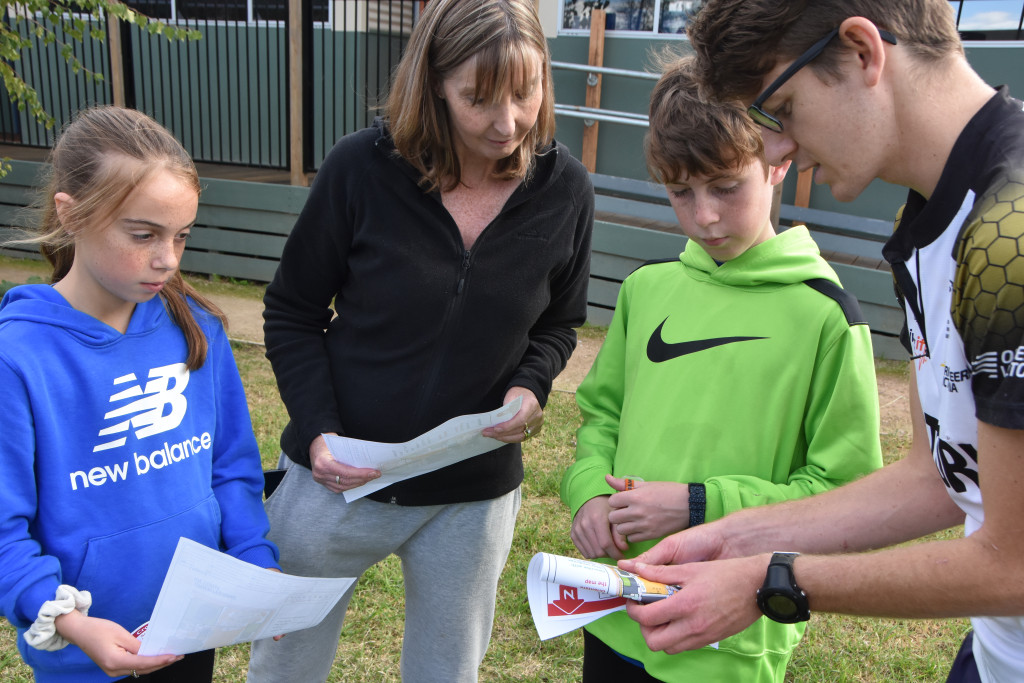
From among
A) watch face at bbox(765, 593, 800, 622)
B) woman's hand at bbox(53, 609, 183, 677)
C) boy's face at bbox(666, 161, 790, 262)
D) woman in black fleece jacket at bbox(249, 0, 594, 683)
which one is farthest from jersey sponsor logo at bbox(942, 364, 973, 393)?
woman's hand at bbox(53, 609, 183, 677)

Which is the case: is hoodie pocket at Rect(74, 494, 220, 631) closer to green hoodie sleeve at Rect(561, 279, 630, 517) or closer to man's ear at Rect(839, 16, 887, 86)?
green hoodie sleeve at Rect(561, 279, 630, 517)

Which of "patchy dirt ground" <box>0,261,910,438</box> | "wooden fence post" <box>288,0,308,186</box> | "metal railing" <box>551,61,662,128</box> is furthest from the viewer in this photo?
"wooden fence post" <box>288,0,308,186</box>

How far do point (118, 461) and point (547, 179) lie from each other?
1.23 metres

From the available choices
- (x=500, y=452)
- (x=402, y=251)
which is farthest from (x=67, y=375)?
(x=500, y=452)

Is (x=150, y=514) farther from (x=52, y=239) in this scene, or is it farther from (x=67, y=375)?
(x=52, y=239)

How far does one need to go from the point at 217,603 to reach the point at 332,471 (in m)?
0.47

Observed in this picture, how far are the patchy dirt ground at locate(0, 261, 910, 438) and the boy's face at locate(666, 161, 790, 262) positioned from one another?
3.57m

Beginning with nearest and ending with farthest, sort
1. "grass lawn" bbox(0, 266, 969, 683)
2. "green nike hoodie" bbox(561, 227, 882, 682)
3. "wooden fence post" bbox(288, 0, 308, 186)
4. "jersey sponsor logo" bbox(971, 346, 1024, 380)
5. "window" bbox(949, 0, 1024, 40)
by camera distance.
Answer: "jersey sponsor logo" bbox(971, 346, 1024, 380)
"green nike hoodie" bbox(561, 227, 882, 682)
"grass lawn" bbox(0, 266, 969, 683)
"window" bbox(949, 0, 1024, 40)
"wooden fence post" bbox(288, 0, 308, 186)

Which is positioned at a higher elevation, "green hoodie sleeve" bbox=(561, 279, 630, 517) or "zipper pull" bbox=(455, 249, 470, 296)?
"zipper pull" bbox=(455, 249, 470, 296)

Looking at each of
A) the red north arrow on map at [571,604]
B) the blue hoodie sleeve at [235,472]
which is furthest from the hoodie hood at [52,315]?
the red north arrow on map at [571,604]

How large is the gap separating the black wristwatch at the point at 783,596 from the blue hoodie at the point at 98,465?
1192mm

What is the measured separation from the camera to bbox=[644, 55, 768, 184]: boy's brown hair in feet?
5.98

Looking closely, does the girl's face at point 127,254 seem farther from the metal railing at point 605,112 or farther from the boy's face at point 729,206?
the metal railing at point 605,112

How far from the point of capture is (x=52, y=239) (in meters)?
1.80
